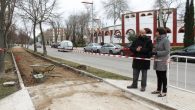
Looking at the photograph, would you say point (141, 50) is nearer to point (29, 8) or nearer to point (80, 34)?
point (29, 8)

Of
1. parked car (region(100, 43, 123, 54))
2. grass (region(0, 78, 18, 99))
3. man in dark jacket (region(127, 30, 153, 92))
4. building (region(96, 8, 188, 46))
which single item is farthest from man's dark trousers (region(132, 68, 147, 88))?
building (region(96, 8, 188, 46))

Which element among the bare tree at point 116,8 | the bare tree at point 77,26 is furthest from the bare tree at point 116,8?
the bare tree at point 77,26

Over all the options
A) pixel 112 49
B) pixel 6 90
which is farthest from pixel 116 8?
pixel 6 90

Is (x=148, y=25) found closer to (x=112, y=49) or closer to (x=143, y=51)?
(x=112, y=49)

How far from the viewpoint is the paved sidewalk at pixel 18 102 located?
8.49 metres

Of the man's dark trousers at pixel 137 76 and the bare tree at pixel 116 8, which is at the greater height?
the bare tree at pixel 116 8

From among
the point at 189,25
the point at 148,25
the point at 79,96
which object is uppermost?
the point at 148,25

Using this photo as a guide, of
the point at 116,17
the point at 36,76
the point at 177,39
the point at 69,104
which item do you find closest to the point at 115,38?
the point at 116,17

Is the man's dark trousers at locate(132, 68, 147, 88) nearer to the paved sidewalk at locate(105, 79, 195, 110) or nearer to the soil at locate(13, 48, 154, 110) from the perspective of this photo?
the paved sidewalk at locate(105, 79, 195, 110)

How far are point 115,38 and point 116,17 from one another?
536cm

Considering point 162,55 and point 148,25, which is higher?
point 148,25

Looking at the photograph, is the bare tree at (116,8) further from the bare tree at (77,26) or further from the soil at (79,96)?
the soil at (79,96)

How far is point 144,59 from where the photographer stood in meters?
9.80

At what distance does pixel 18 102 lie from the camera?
29.7ft
